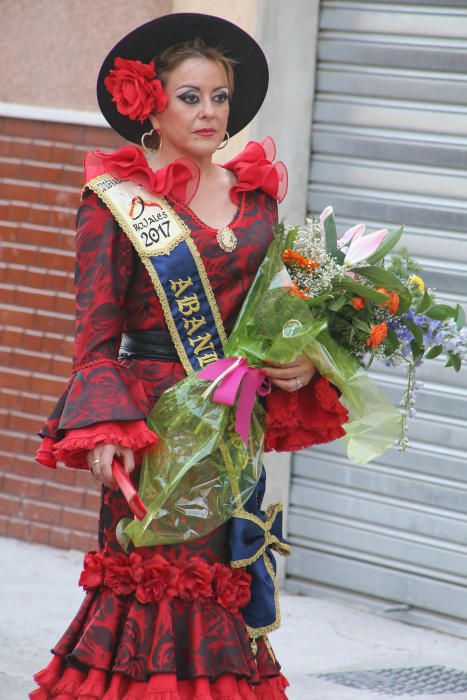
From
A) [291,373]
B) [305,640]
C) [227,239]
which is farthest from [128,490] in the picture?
[305,640]

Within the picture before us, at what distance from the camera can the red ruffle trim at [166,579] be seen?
3.61 metres

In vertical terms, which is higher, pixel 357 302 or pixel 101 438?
pixel 357 302

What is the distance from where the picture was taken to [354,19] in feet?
19.9

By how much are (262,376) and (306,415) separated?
0.25 metres

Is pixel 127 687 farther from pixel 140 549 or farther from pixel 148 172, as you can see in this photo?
pixel 148 172

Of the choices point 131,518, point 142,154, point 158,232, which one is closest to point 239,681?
point 131,518

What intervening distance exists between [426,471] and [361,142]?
1.54 m

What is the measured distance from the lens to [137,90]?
366cm

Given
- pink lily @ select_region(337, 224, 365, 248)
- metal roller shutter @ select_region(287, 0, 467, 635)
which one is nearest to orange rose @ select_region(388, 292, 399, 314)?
pink lily @ select_region(337, 224, 365, 248)

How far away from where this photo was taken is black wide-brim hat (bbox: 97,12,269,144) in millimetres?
3686

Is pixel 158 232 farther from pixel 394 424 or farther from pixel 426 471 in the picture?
pixel 426 471

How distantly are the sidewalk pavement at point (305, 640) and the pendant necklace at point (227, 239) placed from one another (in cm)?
199

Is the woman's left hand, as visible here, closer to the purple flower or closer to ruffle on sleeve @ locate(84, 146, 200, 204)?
the purple flower

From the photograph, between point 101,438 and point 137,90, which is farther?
point 137,90
